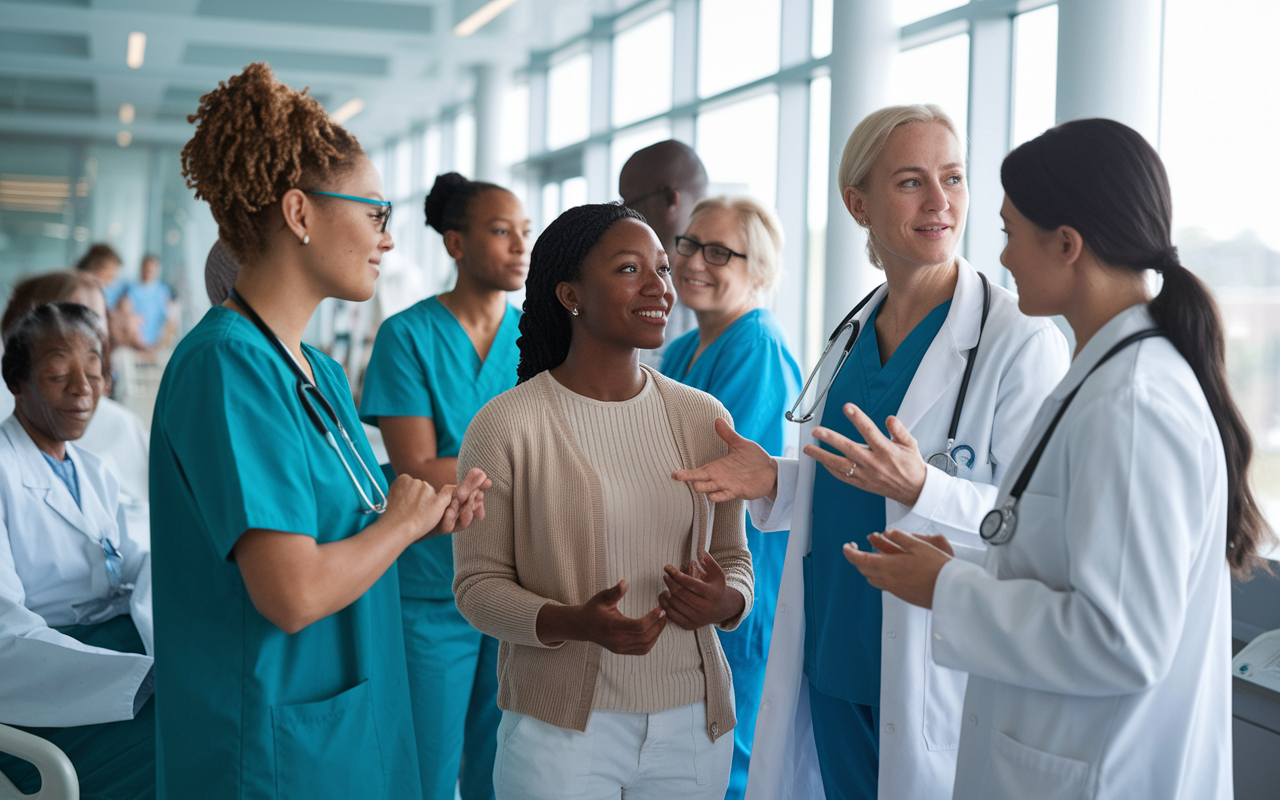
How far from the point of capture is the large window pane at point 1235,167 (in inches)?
102

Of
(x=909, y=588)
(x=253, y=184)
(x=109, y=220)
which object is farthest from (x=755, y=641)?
(x=109, y=220)

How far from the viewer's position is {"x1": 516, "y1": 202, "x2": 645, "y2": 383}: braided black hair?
150 cm

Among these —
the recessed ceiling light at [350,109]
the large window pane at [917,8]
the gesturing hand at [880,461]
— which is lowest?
the gesturing hand at [880,461]

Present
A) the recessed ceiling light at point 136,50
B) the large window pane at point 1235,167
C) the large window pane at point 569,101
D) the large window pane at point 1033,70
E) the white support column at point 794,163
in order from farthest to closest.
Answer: the large window pane at point 569,101, the recessed ceiling light at point 136,50, the white support column at point 794,163, the large window pane at point 1033,70, the large window pane at point 1235,167

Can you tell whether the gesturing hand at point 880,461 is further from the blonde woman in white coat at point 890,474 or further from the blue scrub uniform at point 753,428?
the blue scrub uniform at point 753,428

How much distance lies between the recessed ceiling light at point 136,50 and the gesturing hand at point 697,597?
6.95m

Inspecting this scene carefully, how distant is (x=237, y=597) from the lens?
1.19 meters

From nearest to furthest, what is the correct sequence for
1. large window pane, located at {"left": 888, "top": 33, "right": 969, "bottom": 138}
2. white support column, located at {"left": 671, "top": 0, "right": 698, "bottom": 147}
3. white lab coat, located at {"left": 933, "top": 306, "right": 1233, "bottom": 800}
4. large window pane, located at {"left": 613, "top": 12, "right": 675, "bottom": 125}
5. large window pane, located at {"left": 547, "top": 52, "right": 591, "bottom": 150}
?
1. white lab coat, located at {"left": 933, "top": 306, "right": 1233, "bottom": 800}
2. large window pane, located at {"left": 888, "top": 33, "right": 969, "bottom": 138}
3. white support column, located at {"left": 671, "top": 0, "right": 698, "bottom": 147}
4. large window pane, located at {"left": 613, "top": 12, "right": 675, "bottom": 125}
5. large window pane, located at {"left": 547, "top": 52, "right": 591, "bottom": 150}

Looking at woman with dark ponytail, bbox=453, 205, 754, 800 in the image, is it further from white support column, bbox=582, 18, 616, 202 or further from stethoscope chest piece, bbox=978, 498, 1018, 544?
white support column, bbox=582, 18, 616, 202

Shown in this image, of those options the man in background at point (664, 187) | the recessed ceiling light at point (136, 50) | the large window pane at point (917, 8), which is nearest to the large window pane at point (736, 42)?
the large window pane at point (917, 8)

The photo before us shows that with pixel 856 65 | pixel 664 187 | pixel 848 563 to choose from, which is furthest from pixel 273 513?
pixel 856 65

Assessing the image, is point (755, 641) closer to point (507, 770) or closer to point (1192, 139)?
point (507, 770)

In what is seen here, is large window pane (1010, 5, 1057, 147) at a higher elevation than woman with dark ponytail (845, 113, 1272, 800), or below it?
higher

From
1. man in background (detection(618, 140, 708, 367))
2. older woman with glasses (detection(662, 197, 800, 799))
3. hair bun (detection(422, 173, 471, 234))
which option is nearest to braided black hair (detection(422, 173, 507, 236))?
hair bun (detection(422, 173, 471, 234))
